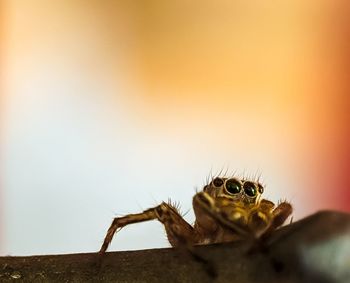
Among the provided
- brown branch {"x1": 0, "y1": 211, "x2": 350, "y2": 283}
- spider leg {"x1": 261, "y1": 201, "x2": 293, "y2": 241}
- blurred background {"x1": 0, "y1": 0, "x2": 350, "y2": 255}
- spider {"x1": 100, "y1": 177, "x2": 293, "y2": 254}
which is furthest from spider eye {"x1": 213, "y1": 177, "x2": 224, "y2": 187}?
blurred background {"x1": 0, "y1": 0, "x2": 350, "y2": 255}

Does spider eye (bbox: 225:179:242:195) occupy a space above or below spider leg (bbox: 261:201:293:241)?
below

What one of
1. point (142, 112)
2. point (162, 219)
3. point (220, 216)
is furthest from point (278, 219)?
point (142, 112)

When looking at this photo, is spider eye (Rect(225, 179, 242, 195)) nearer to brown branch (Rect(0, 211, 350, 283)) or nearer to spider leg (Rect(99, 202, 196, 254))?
spider leg (Rect(99, 202, 196, 254))

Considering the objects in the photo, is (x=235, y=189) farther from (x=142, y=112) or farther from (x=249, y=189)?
(x=142, y=112)

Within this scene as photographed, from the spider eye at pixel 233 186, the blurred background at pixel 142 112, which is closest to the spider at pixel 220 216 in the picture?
the spider eye at pixel 233 186

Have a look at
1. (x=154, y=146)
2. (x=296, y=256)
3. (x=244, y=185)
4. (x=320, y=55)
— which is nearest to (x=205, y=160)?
(x=154, y=146)

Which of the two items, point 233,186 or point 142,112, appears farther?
point 142,112

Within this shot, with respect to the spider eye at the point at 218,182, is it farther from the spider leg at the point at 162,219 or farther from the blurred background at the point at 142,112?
the blurred background at the point at 142,112
